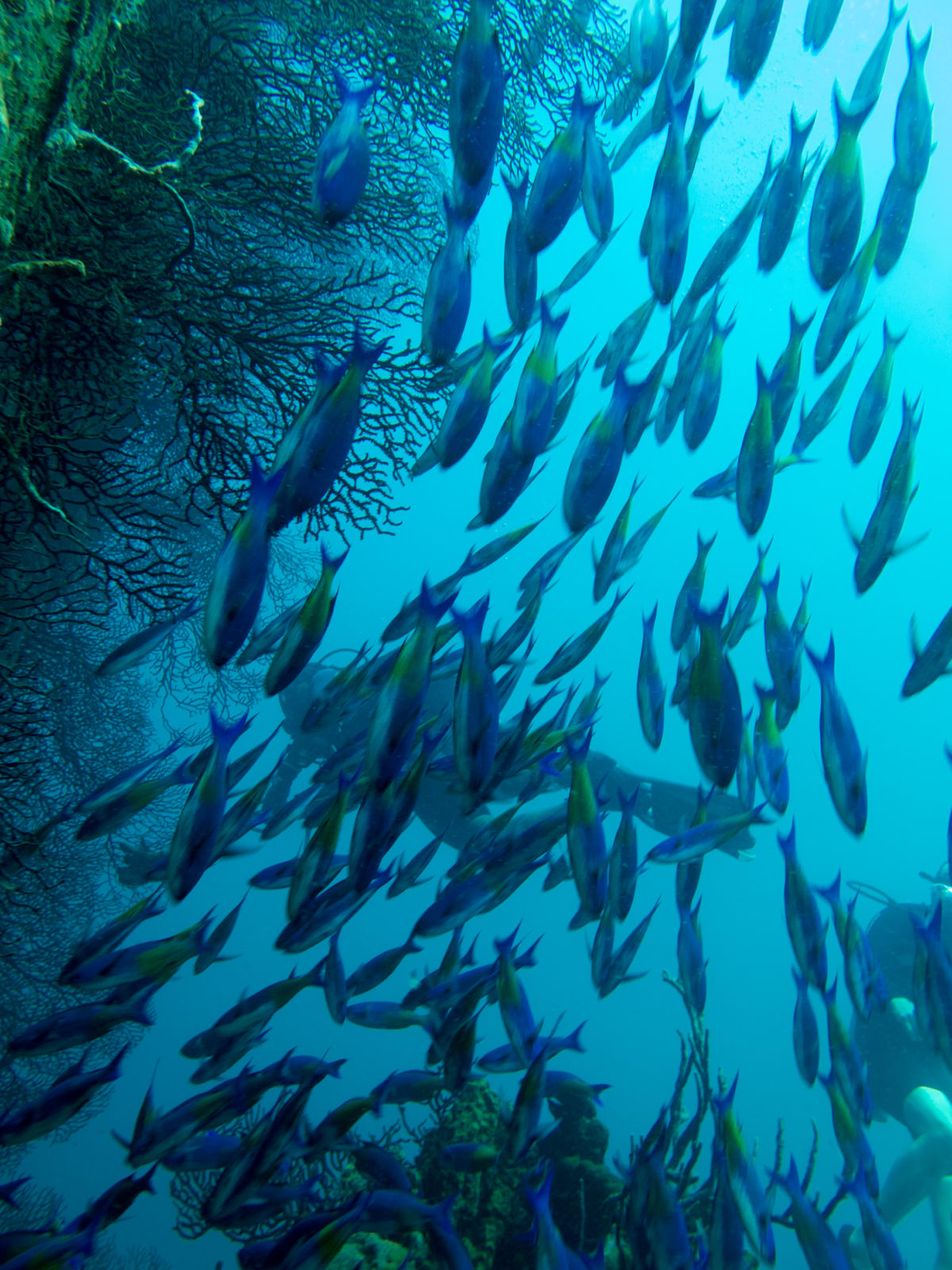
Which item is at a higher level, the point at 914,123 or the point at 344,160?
the point at 914,123

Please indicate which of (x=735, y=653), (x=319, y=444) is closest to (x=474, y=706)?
(x=319, y=444)

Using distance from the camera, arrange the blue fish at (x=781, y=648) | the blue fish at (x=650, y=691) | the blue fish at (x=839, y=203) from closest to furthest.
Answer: the blue fish at (x=839, y=203), the blue fish at (x=781, y=648), the blue fish at (x=650, y=691)

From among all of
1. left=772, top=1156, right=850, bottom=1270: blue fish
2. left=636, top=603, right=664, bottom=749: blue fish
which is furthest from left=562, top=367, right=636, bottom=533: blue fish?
left=772, top=1156, right=850, bottom=1270: blue fish

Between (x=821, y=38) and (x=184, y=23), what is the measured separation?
4062 mm

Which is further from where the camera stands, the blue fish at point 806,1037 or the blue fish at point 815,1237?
the blue fish at point 806,1037

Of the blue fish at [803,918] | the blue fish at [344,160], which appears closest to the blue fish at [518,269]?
the blue fish at [344,160]

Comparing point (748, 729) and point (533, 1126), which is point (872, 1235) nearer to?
point (533, 1126)

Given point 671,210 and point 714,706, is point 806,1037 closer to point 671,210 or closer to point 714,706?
point 714,706

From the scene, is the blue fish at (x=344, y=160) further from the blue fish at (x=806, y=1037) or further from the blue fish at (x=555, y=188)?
the blue fish at (x=806, y=1037)

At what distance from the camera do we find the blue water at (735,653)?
15.0m

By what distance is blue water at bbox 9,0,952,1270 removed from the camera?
14977 mm

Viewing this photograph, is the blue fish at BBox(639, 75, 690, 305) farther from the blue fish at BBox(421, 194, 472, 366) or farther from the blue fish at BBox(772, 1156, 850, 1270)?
the blue fish at BBox(772, 1156, 850, 1270)

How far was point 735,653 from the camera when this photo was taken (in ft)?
134

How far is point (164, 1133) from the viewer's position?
3066 mm
